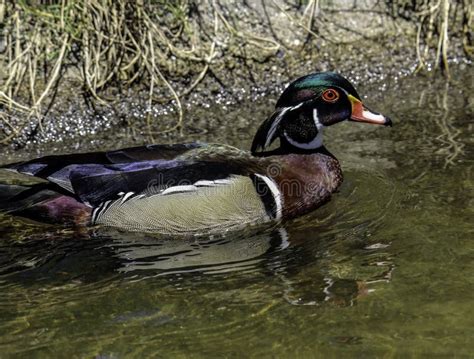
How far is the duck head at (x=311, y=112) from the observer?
228 inches

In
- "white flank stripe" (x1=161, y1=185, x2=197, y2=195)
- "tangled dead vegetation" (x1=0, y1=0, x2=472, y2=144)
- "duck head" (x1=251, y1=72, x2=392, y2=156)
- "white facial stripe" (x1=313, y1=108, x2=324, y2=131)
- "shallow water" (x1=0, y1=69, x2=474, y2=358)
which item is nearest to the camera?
"shallow water" (x1=0, y1=69, x2=474, y2=358)

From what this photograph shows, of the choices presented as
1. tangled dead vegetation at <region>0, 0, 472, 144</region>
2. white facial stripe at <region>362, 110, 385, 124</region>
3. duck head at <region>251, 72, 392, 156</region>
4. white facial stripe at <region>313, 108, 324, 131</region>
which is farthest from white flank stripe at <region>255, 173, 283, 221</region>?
tangled dead vegetation at <region>0, 0, 472, 144</region>

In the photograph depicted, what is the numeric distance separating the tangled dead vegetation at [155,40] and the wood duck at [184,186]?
1244 millimetres

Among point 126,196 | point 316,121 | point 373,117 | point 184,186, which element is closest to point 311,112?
point 316,121

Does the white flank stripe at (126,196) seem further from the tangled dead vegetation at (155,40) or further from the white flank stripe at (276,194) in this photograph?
the tangled dead vegetation at (155,40)

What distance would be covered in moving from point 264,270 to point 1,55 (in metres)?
3.07

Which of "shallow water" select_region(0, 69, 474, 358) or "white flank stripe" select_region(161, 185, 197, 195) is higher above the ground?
"white flank stripe" select_region(161, 185, 197, 195)

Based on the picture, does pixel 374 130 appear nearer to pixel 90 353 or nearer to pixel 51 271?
pixel 51 271

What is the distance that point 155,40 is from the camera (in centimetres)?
711

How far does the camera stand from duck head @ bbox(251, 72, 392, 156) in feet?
19.0

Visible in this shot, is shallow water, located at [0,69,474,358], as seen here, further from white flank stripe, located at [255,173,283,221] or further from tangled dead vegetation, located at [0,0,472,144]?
tangled dead vegetation, located at [0,0,472,144]

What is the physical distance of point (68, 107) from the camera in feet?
23.1

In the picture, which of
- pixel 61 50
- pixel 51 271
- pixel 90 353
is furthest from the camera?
pixel 61 50

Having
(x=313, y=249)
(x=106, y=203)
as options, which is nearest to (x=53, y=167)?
(x=106, y=203)
